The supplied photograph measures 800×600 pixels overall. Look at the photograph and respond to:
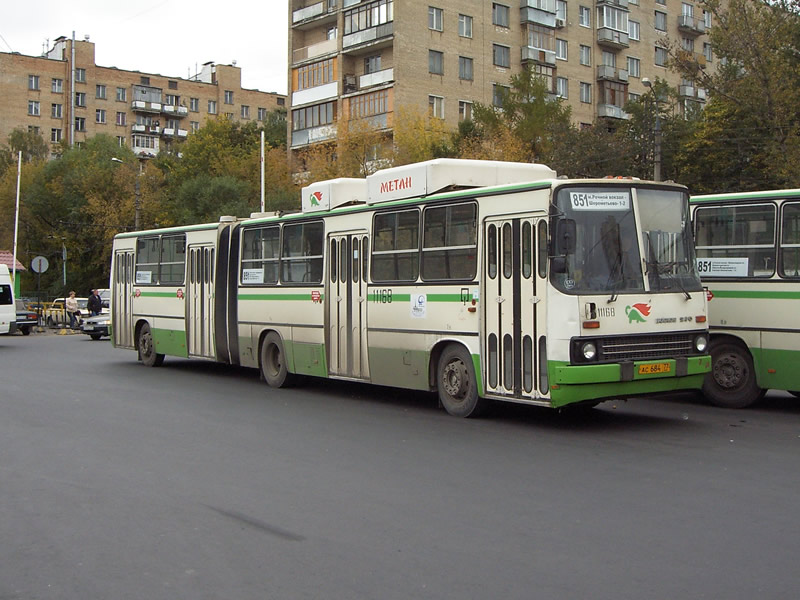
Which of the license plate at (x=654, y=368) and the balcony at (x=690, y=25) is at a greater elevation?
the balcony at (x=690, y=25)

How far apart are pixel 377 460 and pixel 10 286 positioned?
25378 mm

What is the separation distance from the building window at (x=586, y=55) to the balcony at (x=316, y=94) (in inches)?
746

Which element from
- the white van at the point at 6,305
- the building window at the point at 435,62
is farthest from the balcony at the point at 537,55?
the white van at the point at 6,305

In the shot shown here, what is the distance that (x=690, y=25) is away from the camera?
7569 centimetres

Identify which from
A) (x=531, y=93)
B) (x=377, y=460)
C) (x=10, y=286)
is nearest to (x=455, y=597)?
(x=377, y=460)

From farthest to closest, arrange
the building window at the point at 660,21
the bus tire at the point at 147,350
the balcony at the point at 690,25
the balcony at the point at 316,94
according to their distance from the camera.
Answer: the balcony at the point at 690,25 → the building window at the point at 660,21 → the balcony at the point at 316,94 → the bus tire at the point at 147,350

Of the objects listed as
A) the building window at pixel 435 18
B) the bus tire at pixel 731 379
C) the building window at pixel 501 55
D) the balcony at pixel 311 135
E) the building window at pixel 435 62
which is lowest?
the bus tire at pixel 731 379

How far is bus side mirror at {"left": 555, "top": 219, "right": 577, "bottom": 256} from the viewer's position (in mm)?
10914

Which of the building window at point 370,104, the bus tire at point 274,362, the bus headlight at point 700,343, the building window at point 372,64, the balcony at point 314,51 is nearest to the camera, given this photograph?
the bus headlight at point 700,343

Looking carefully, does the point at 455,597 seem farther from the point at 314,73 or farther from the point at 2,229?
the point at 2,229

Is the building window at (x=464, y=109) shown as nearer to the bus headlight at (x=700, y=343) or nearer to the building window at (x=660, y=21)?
the building window at (x=660, y=21)

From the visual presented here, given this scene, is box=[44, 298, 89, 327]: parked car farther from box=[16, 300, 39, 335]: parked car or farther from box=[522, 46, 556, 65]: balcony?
box=[522, 46, 556, 65]: balcony

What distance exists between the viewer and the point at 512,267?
1187cm

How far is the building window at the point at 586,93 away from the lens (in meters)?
68.9
